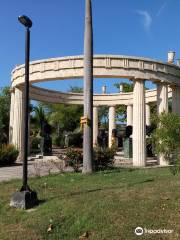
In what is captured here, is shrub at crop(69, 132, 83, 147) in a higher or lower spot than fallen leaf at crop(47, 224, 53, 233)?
higher

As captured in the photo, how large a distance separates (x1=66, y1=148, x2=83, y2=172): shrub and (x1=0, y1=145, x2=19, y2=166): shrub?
19.9 ft

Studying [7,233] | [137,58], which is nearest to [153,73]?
[137,58]

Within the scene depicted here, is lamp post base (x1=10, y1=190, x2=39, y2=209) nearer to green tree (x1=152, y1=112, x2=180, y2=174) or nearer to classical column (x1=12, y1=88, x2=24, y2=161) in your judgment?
green tree (x1=152, y1=112, x2=180, y2=174)

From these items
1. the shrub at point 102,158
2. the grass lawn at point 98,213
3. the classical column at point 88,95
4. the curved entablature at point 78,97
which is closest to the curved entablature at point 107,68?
the classical column at point 88,95

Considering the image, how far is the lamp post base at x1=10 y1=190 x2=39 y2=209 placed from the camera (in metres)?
8.31

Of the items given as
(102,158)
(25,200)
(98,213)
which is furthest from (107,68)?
(98,213)

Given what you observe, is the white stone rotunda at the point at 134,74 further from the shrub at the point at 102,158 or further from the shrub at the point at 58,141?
the shrub at the point at 58,141

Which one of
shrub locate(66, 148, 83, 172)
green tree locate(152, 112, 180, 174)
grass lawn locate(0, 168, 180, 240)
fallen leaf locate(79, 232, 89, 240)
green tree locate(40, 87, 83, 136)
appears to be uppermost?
green tree locate(40, 87, 83, 136)

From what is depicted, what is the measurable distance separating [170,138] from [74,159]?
809cm

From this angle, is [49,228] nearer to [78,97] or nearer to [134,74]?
[134,74]

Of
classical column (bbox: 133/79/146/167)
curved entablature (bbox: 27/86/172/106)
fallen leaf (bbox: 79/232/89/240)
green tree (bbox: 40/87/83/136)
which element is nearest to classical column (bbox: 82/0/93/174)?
classical column (bbox: 133/79/146/167)

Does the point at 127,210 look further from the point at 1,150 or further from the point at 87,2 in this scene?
the point at 1,150

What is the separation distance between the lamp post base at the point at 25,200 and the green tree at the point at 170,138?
10.4 feet

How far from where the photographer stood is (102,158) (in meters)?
15.0
